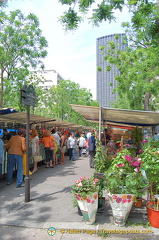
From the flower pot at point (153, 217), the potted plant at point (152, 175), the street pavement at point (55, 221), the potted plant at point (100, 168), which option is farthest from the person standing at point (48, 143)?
the flower pot at point (153, 217)

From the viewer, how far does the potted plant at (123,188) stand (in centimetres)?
384

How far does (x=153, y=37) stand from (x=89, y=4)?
85.3 inches

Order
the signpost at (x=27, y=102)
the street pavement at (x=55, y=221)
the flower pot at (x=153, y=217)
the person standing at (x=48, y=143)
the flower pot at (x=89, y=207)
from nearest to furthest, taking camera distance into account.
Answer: the street pavement at (x=55, y=221) → the flower pot at (x=153, y=217) → the flower pot at (x=89, y=207) → the signpost at (x=27, y=102) → the person standing at (x=48, y=143)

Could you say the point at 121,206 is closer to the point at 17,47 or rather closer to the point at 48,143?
the point at 48,143

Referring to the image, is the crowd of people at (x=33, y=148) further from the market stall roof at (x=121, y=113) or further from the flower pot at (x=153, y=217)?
the flower pot at (x=153, y=217)

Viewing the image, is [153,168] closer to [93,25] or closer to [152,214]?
[152,214]

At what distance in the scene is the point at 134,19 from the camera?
19.3 ft

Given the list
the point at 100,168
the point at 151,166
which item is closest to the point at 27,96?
the point at 100,168

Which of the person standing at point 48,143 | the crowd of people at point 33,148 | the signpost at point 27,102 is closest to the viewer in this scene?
the signpost at point 27,102

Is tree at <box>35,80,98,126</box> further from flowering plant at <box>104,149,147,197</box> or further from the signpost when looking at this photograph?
flowering plant at <box>104,149,147,197</box>

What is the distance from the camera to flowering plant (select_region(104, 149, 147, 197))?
391 cm

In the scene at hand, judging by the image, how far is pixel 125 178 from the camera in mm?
4113

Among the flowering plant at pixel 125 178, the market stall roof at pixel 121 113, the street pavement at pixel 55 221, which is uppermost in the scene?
the market stall roof at pixel 121 113

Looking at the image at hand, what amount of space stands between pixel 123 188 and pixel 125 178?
0.23m
